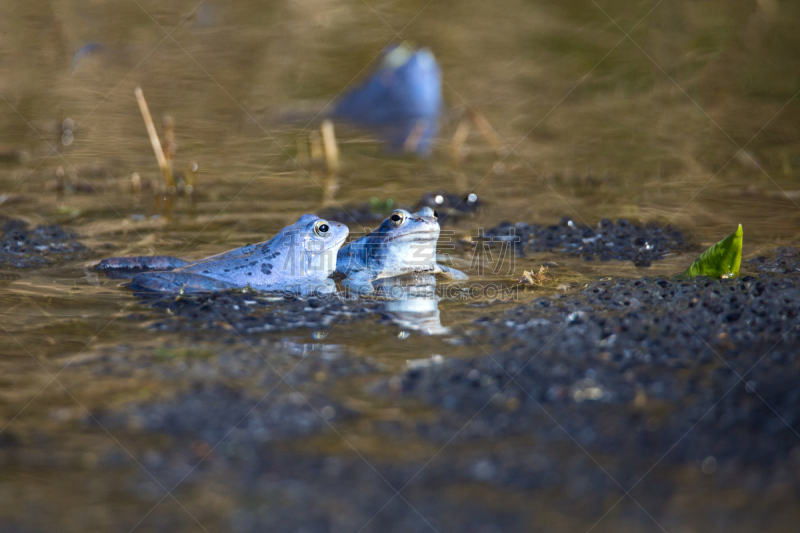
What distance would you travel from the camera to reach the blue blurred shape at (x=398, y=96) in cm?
1171

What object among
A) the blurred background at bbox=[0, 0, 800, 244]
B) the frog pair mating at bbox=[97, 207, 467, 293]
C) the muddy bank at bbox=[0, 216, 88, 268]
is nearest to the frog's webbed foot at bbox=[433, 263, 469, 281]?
the frog pair mating at bbox=[97, 207, 467, 293]

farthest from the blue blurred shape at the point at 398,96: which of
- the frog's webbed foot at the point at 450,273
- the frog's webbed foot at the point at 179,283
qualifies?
the frog's webbed foot at the point at 179,283

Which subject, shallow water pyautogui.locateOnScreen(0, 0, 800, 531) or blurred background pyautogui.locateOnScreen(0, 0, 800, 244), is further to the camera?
blurred background pyautogui.locateOnScreen(0, 0, 800, 244)

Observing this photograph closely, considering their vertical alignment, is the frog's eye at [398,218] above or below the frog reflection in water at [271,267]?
above

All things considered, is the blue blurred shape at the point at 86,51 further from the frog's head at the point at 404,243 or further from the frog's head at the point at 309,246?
the frog's head at the point at 404,243

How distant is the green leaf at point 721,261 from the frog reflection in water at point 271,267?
273 centimetres

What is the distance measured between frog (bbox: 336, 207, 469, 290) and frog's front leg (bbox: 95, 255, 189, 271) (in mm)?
1364

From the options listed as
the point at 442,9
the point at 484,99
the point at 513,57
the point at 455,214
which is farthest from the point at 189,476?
the point at 442,9

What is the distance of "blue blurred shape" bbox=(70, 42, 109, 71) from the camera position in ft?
42.7

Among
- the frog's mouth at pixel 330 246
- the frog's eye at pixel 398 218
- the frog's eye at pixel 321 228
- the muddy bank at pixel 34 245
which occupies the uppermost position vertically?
the frog's eye at pixel 398 218

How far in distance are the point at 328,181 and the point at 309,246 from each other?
319cm

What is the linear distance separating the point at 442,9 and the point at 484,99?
407cm

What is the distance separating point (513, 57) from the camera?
44.4ft

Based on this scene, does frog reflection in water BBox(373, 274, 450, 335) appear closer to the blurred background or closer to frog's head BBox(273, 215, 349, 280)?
frog's head BBox(273, 215, 349, 280)
